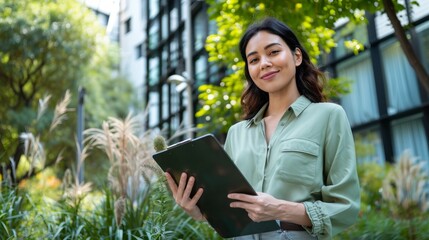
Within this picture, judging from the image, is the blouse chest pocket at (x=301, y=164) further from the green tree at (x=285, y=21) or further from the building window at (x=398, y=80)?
the building window at (x=398, y=80)

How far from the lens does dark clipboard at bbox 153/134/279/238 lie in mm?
1442

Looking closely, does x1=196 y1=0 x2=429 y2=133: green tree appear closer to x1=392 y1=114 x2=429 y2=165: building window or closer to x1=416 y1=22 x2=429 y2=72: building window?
x1=416 y1=22 x2=429 y2=72: building window

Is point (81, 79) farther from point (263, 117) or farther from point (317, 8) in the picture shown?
point (263, 117)

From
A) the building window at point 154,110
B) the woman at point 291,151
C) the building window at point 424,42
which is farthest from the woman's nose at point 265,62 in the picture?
the building window at point 154,110

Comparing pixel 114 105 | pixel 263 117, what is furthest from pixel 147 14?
pixel 263 117

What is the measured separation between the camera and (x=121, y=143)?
12.7 feet

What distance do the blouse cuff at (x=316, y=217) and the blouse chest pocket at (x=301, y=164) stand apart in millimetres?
105

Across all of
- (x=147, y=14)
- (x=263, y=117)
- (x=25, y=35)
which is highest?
(x=147, y=14)

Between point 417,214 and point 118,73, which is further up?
point 118,73

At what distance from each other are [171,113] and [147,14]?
18.8 feet

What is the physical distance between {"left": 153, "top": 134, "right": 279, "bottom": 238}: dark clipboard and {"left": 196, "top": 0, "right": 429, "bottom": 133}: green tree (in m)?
1.90

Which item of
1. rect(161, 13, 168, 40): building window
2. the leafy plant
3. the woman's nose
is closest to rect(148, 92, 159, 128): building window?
rect(161, 13, 168, 40): building window

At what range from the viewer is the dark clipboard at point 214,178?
4.73 ft

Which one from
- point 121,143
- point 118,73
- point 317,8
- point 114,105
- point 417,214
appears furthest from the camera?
point 118,73
